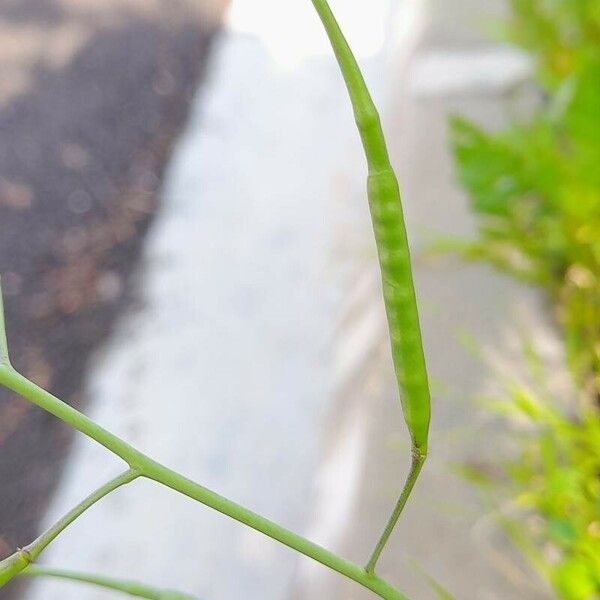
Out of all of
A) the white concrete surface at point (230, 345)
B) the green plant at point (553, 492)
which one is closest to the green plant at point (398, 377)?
the green plant at point (553, 492)

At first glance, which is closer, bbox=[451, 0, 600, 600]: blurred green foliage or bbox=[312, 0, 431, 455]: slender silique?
bbox=[312, 0, 431, 455]: slender silique

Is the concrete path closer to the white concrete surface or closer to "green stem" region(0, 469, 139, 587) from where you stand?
the white concrete surface

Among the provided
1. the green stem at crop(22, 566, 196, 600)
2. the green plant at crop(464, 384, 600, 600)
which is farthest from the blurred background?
the green stem at crop(22, 566, 196, 600)

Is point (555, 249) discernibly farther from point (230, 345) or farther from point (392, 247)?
point (392, 247)

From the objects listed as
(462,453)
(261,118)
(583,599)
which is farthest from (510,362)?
(261,118)

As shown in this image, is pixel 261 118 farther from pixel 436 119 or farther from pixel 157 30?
pixel 436 119

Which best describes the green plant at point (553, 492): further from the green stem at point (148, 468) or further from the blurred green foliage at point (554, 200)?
the green stem at point (148, 468)

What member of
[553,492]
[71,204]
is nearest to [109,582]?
[553,492]
